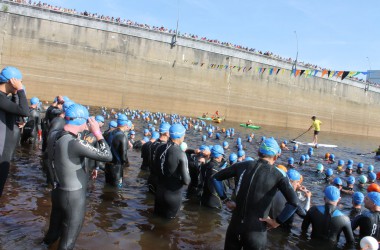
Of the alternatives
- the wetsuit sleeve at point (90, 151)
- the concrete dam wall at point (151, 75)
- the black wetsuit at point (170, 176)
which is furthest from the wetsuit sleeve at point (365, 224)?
the concrete dam wall at point (151, 75)

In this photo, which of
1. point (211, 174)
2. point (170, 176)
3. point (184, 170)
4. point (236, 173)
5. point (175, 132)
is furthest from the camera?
point (211, 174)

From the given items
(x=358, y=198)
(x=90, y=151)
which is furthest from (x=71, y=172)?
(x=358, y=198)

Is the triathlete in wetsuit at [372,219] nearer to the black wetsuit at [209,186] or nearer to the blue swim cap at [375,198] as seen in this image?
the blue swim cap at [375,198]

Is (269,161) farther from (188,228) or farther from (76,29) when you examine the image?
(76,29)

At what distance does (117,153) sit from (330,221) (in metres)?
3.99

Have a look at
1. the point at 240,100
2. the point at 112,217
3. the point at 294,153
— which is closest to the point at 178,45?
the point at 240,100

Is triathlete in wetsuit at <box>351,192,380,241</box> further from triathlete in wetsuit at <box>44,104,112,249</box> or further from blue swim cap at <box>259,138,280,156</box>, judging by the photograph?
triathlete in wetsuit at <box>44,104,112,249</box>

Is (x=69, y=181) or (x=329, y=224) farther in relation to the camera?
(x=329, y=224)

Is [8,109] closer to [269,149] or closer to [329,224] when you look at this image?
[269,149]

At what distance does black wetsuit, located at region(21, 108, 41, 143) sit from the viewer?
9.55 metres

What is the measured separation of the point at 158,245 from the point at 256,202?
2116mm

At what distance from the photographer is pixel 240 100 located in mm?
41344

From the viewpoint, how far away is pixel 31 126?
33.2 ft

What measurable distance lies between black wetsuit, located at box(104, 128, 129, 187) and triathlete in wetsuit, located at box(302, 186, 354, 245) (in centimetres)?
359
